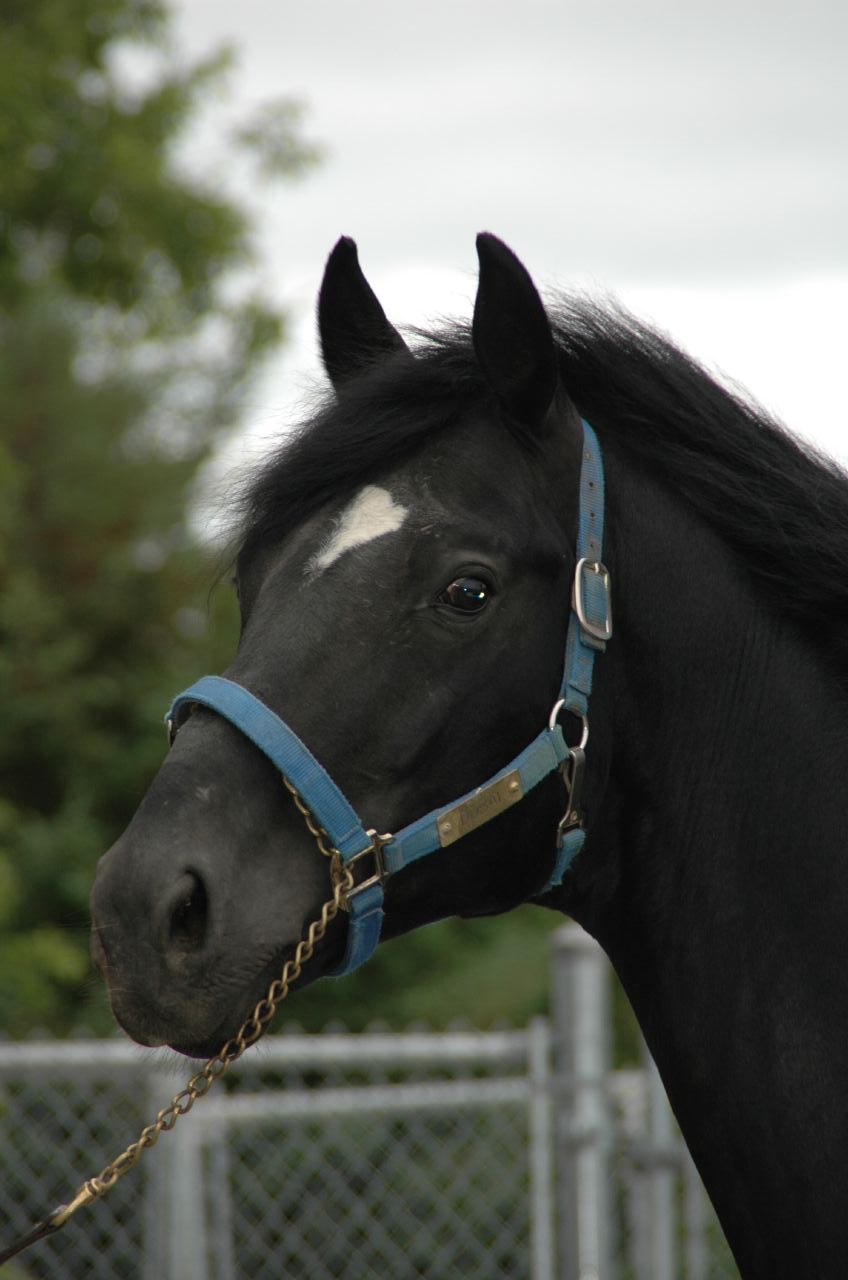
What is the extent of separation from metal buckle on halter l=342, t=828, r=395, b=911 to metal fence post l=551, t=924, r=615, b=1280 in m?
2.09

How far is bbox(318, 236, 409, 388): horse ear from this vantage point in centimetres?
244

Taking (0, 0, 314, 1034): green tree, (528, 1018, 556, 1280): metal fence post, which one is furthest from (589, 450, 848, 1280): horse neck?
(0, 0, 314, 1034): green tree

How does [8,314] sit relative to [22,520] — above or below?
above

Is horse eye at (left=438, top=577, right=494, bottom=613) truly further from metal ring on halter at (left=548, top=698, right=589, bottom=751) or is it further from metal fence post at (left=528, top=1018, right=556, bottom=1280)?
metal fence post at (left=528, top=1018, right=556, bottom=1280)

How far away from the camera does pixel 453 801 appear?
6.41 feet

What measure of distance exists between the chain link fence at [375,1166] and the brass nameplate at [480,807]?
5.75ft

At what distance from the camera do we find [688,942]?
6.58ft

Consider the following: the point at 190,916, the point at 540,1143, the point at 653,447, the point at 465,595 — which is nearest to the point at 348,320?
the point at 653,447

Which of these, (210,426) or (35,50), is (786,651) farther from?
(210,426)

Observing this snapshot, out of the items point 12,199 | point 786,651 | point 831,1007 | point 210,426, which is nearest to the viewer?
point 831,1007

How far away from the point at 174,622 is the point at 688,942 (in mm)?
8415

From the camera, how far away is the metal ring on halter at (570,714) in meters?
1.98

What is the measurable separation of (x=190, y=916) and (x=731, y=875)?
814mm

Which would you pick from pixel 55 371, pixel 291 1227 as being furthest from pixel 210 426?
pixel 291 1227
